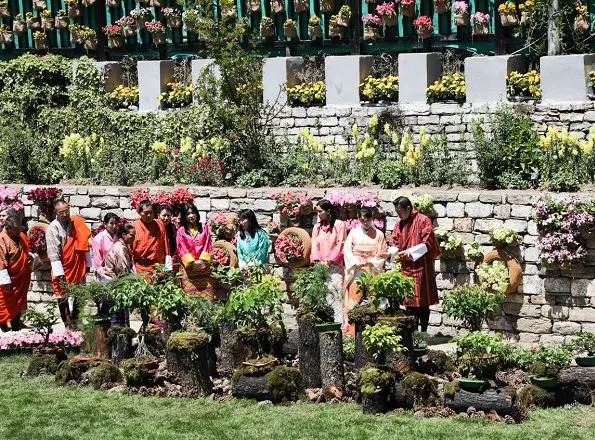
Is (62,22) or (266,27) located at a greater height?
(62,22)

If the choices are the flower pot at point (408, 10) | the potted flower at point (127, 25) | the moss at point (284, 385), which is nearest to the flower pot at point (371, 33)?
the flower pot at point (408, 10)

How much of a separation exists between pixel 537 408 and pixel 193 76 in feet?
35.7

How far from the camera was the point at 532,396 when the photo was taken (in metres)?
12.8

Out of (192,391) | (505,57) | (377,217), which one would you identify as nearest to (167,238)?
(377,217)

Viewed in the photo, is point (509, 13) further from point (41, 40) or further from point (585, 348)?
Answer: point (41, 40)

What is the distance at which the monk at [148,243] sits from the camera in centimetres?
1706

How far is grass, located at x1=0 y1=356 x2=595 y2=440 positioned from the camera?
39.9 ft

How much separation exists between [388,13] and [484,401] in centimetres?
1011

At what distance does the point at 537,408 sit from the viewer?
12742 mm

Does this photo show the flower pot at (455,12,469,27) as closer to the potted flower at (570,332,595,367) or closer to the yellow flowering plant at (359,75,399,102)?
the yellow flowering plant at (359,75,399,102)

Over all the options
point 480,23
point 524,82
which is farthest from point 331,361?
point 480,23

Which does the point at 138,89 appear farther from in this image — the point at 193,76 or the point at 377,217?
the point at 377,217

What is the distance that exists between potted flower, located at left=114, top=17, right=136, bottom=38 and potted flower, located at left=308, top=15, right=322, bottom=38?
11.1 feet

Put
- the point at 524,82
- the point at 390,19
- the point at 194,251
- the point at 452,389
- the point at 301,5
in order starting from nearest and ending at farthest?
the point at 452,389
the point at 194,251
the point at 524,82
the point at 390,19
the point at 301,5
